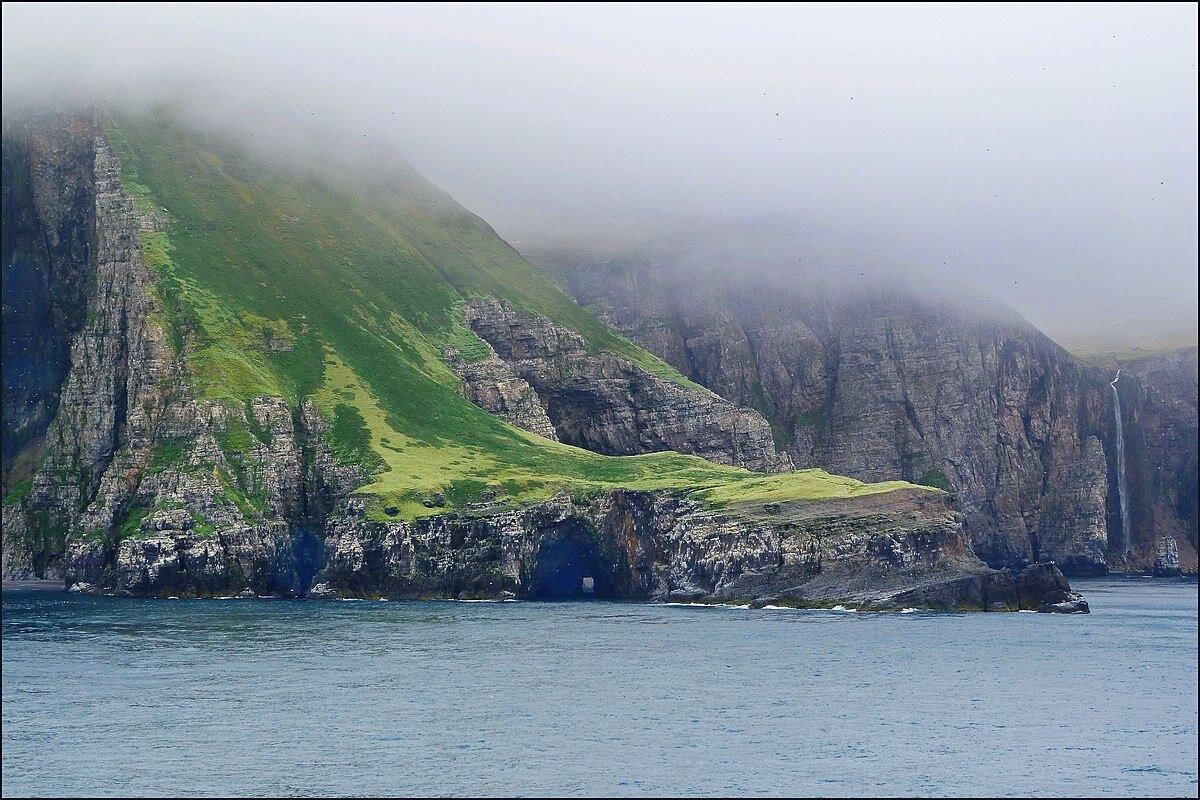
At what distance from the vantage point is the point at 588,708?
98.9 meters

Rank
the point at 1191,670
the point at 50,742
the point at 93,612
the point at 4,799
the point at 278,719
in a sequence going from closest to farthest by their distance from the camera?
the point at 4,799, the point at 50,742, the point at 278,719, the point at 1191,670, the point at 93,612

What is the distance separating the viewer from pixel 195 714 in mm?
92625

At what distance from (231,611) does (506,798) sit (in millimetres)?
110415

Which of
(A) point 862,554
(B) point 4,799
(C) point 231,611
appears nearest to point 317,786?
(B) point 4,799

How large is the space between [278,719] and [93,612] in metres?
87.9

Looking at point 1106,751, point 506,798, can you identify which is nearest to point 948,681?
point 1106,751

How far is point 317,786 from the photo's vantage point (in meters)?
73.5

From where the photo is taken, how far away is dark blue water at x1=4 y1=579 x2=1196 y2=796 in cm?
7669

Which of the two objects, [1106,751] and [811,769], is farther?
[1106,751]

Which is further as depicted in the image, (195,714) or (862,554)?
(862,554)

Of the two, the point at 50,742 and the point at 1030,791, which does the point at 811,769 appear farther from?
the point at 50,742

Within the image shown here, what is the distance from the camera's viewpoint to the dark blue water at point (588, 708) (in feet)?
252

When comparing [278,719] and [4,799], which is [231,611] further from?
[4,799]

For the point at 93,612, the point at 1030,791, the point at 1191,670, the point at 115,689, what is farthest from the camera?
the point at 93,612
